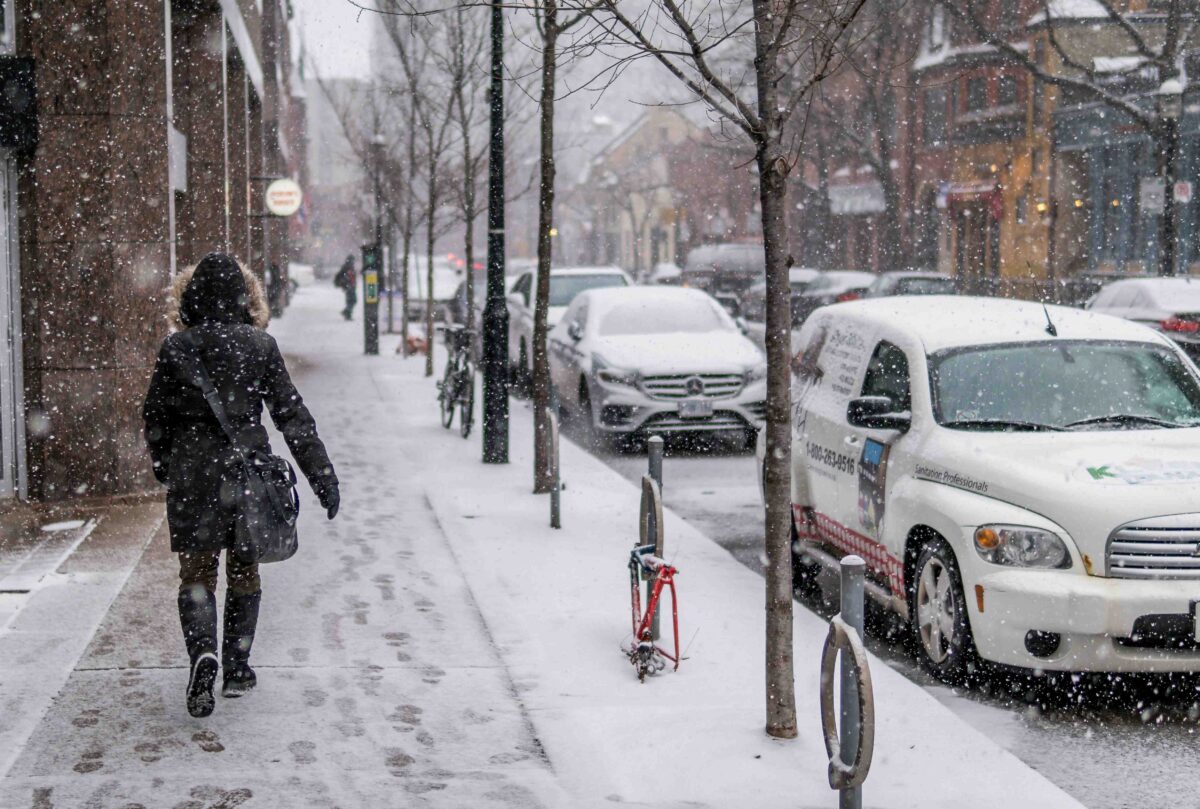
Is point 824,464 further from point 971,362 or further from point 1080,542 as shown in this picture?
point 1080,542

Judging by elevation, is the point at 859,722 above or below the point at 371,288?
below

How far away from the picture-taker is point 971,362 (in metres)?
7.63

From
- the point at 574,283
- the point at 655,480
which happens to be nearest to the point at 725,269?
the point at 574,283

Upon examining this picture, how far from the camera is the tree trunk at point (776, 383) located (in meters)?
5.37

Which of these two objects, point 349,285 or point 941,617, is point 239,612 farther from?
point 349,285

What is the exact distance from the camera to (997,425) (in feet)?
23.8

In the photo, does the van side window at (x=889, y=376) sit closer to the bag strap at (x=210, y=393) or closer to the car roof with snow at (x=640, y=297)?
the bag strap at (x=210, y=393)

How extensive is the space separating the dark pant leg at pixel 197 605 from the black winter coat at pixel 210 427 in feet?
0.31

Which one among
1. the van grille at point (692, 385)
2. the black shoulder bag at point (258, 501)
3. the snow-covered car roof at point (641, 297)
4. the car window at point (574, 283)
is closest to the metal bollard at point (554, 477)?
the black shoulder bag at point (258, 501)

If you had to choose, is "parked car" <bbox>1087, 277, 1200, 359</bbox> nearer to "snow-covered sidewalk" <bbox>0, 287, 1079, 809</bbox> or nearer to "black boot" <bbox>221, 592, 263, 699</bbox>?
"snow-covered sidewalk" <bbox>0, 287, 1079, 809</bbox>

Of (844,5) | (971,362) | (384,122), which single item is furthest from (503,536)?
(384,122)

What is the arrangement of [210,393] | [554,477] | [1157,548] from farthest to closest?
[554,477] < [1157,548] < [210,393]

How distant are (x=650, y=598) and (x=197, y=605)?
190 centimetres

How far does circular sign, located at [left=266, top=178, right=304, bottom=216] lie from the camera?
30.0 meters
